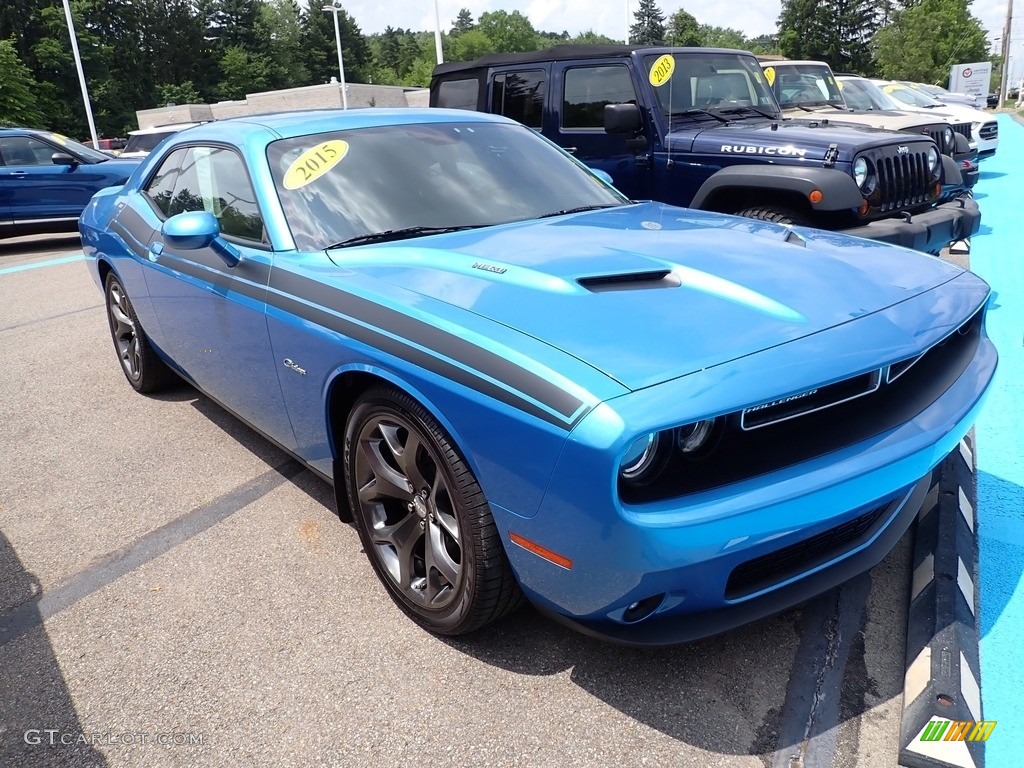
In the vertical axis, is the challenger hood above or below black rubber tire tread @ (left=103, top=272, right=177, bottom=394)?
above

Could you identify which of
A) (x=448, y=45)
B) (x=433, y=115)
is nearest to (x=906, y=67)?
(x=433, y=115)

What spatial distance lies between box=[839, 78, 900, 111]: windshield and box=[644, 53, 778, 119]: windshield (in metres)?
5.14

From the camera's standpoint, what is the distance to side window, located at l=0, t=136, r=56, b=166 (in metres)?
10.7

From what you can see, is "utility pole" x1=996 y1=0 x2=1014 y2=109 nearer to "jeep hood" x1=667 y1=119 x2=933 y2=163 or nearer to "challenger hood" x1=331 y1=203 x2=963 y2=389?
"jeep hood" x1=667 y1=119 x2=933 y2=163

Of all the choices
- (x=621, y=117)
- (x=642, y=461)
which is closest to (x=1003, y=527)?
(x=642, y=461)

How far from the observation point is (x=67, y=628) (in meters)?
2.62

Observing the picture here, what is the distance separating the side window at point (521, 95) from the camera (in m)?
6.66

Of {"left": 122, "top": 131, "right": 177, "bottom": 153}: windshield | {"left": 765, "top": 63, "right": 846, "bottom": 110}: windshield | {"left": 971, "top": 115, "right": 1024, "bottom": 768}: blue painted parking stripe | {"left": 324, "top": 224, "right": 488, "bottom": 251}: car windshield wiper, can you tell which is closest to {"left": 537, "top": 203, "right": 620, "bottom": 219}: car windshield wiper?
{"left": 324, "top": 224, "right": 488, "bottom": 251}: car windshield wiper

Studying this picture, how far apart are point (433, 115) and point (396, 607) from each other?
216 cm

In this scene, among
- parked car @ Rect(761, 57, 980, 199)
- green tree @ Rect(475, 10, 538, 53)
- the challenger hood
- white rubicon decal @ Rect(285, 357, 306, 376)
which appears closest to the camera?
the challenger hood

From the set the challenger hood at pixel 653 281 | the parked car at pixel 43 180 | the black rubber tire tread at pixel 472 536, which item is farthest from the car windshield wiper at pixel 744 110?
the parked car at pixel 43 180

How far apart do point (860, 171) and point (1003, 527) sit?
118 inches

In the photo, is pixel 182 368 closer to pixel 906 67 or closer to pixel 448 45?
pixel 906 67

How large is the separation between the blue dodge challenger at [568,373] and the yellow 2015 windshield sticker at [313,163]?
0.01 m
